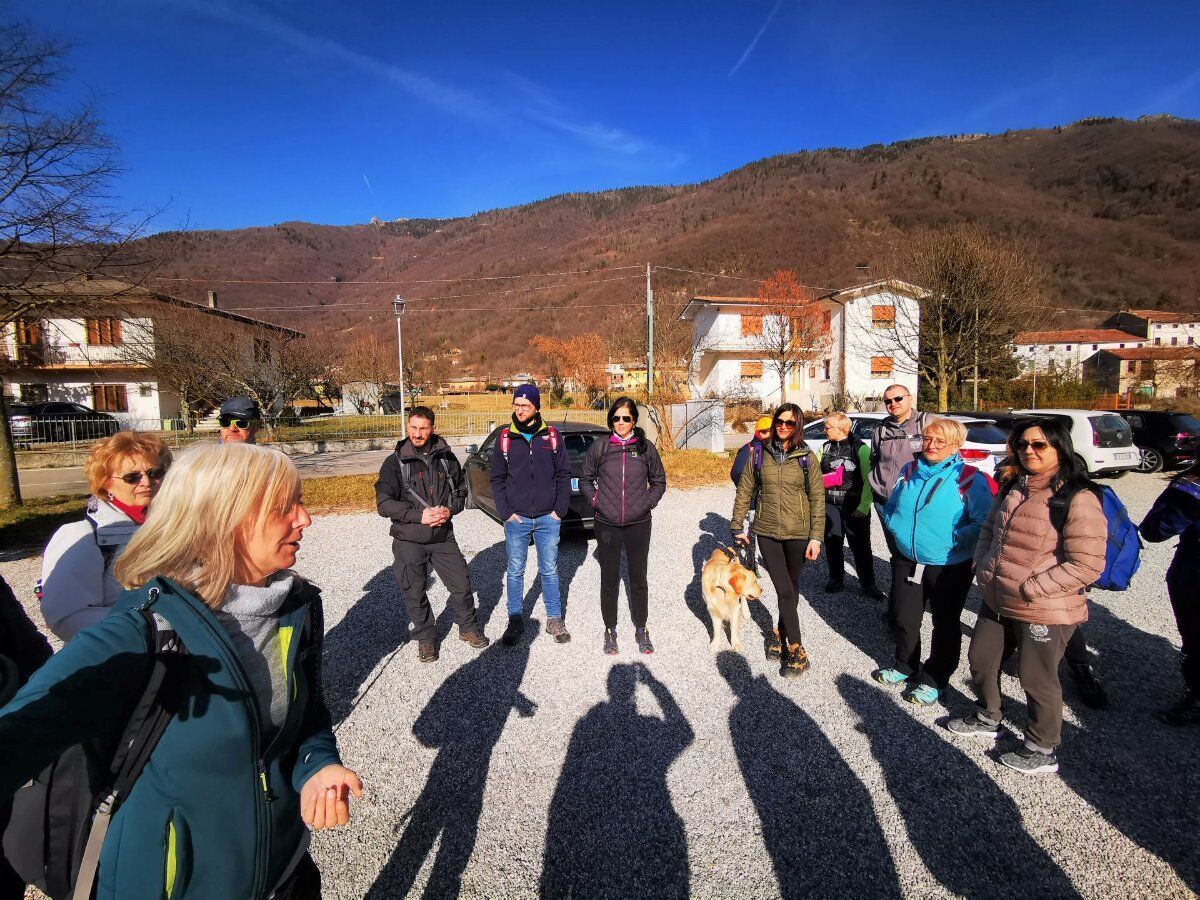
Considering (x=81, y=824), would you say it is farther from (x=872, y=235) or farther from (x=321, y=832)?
(x=872, y=235)

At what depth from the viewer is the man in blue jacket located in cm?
443

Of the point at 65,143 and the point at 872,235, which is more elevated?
the point at 872,235

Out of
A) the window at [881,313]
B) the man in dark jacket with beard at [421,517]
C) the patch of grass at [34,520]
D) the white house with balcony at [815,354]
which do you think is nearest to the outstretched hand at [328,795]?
the man in dark jacket with beard at [421,517]

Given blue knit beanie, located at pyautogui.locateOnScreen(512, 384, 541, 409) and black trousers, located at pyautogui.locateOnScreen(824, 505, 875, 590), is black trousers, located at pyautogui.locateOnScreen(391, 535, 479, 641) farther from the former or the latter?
black trousers, located at pyautogui.locateOnScreen(824, 505, 875, 590)

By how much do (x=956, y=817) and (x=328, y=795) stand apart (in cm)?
282

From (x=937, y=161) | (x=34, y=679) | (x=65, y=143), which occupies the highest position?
(x=937, y=161)

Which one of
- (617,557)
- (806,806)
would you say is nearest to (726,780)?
(806,806)

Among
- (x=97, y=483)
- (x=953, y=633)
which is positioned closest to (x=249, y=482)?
(x=97, y=483)

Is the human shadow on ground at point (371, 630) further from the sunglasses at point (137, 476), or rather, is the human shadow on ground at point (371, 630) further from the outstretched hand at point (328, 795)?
the outstretched hand at point (328, 795)

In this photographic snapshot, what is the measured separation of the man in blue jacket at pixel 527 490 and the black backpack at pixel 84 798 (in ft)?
11.0

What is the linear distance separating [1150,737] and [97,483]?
18.6 ft

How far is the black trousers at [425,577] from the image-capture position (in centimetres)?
425

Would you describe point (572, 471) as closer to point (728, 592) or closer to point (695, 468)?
point (728, 592)

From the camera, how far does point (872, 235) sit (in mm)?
91000
